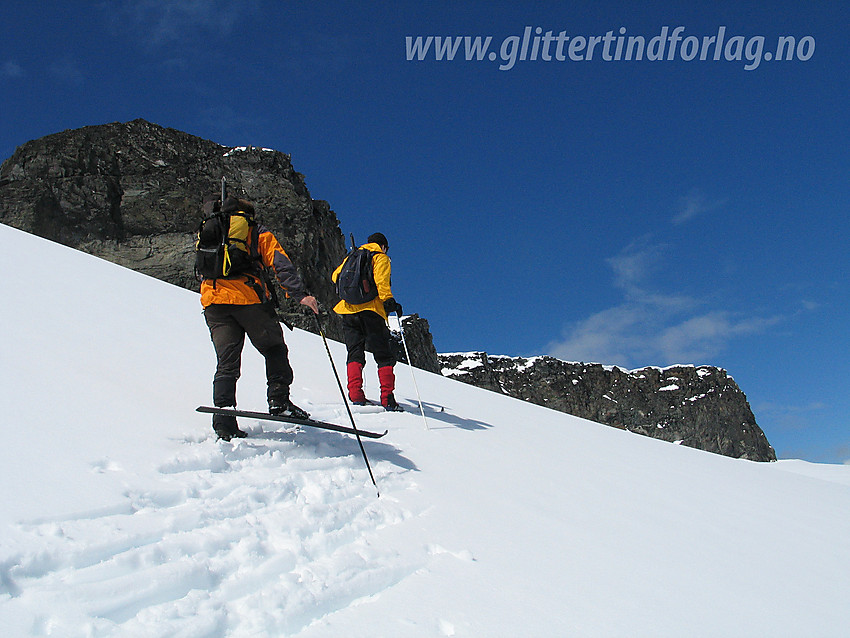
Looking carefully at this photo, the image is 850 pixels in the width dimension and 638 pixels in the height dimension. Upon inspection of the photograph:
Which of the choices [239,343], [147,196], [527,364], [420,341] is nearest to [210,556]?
[239,343]

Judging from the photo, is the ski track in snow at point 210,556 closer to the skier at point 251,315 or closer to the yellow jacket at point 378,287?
the skier at point 251,315

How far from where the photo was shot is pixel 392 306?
5578mm

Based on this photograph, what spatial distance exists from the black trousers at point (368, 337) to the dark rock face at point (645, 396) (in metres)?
63.0

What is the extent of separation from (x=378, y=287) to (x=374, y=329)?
0.46m

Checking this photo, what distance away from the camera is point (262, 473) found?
10.1 ft

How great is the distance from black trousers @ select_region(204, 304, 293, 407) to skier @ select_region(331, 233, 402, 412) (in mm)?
1667

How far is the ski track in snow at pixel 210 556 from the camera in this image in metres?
1.79

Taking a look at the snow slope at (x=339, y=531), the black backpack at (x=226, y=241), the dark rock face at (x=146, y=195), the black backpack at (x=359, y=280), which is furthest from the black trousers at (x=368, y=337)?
the dark rock face at (x=146, y=195)

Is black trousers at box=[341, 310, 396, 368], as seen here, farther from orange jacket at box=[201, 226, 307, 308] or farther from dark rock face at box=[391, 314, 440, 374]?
dark rock face at box=[391, 314, 440, 374]

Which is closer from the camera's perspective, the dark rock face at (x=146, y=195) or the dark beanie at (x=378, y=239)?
the dark beanie at (x=378, y=239)

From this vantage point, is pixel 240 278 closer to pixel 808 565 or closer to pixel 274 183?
pixel 808 565

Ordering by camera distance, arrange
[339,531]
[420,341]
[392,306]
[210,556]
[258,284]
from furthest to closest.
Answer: [420,341] → [392,306] → [258,284] → [339,531] → [210,556]

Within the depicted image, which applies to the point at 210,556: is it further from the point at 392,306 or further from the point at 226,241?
the point at 392,306

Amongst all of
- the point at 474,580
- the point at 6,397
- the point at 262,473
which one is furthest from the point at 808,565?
the point at 6,397
